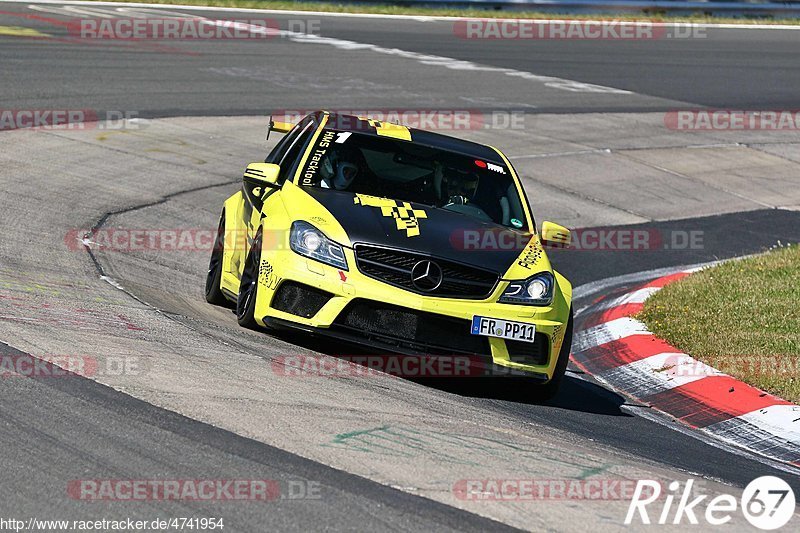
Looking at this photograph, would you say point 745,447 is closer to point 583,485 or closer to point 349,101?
point 583,485

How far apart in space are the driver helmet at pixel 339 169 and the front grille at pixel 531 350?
5.51 ft

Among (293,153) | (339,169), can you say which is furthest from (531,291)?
(293,153)

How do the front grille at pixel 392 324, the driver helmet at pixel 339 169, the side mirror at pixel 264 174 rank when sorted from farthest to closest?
the driver helmet at pixel 339 169 < the side mirror at pixel 264 174 < the front grille at pixel 392 324

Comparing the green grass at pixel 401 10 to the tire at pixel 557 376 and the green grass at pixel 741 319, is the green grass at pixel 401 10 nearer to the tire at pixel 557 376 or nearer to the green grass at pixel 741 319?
the green grass at pixel 741 319

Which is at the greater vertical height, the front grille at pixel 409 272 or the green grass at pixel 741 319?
the front grille at pixel 409 272

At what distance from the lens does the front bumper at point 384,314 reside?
700 cm

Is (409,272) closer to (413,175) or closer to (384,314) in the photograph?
(384,314)

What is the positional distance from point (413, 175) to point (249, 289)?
145 centimetres

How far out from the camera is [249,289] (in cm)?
764

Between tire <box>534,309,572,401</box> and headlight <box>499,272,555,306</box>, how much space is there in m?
0.26

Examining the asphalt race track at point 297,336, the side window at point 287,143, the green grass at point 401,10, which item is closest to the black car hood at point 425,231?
the asphalt race track at point 297,336

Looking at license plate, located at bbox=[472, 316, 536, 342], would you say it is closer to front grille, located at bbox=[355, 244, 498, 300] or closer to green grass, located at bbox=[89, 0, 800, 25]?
front grille, located at bbox=[355, 244, 498, 300]

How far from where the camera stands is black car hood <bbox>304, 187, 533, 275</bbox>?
286 inches

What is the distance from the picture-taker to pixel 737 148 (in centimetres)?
1900
